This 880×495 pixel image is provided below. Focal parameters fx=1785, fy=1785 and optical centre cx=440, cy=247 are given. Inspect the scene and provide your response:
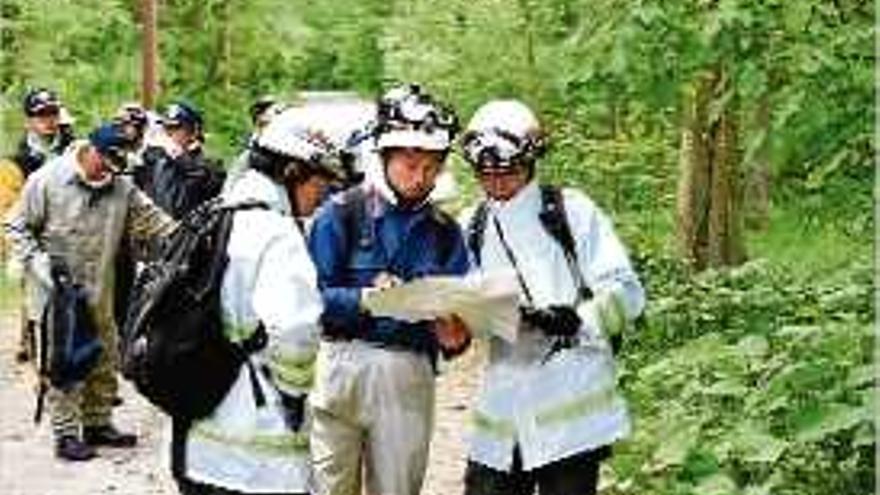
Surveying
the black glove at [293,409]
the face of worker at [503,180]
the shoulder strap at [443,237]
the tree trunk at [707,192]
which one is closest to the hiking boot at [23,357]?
the tree trunk at [707,192]

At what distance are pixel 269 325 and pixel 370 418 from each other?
1.50 m

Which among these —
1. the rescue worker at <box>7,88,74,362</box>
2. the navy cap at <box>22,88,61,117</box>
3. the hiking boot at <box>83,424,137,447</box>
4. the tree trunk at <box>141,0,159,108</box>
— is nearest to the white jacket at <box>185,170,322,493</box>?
the hiking boot at <box>83,424,137,447</box>

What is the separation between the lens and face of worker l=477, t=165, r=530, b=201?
6.25 meters

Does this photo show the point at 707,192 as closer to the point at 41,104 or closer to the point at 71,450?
the point at 41,104

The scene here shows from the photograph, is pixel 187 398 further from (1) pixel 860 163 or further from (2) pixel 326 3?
(2) pixel 326 3

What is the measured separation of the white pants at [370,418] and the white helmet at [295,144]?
119 cm

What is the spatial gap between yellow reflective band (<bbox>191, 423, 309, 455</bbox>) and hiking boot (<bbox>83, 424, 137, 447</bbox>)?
18.7ft

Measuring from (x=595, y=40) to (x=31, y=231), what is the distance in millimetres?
3435

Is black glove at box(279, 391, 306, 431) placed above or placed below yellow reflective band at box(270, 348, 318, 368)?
below

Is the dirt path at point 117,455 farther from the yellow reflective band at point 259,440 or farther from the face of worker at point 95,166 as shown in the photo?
the yellow reflective band at point 259,440

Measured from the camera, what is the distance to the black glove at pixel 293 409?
17.8 ft

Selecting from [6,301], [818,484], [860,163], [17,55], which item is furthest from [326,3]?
[818,484]

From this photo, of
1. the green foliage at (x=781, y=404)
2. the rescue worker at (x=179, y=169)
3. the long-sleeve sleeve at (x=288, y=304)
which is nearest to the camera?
the long-sleeve sleeve at (x=288, y=304)

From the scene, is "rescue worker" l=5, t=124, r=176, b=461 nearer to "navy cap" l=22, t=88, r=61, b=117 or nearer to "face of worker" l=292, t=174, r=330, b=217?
"navy cap" l=22, t=88, r=61, b=117
